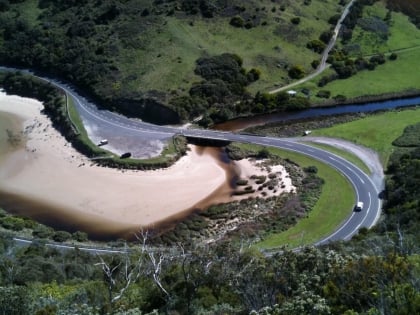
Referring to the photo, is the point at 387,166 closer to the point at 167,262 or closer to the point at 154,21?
the point at 167,262

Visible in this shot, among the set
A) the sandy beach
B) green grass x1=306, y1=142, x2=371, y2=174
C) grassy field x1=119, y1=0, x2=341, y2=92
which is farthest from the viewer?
grassy field x1=119, y1=0, x2=341, y2=92

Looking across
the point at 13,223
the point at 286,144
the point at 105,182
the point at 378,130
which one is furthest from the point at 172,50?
the point at 13,223

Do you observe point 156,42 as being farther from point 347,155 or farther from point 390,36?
point 390,36

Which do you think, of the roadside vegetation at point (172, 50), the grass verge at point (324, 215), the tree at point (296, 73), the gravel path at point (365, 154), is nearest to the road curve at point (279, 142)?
Answer: the grass verge at point (324, 215)

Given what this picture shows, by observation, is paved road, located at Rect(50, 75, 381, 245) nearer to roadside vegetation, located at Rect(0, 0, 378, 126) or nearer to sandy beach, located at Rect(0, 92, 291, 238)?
roadside vegetation, located at Rect(0, 0, 378, 126)

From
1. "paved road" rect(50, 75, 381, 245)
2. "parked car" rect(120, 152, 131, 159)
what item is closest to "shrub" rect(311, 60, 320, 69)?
"paved road" rect(50, 75, 381, 245)

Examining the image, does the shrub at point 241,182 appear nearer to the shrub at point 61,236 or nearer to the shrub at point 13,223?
the shrub at point 61,236
